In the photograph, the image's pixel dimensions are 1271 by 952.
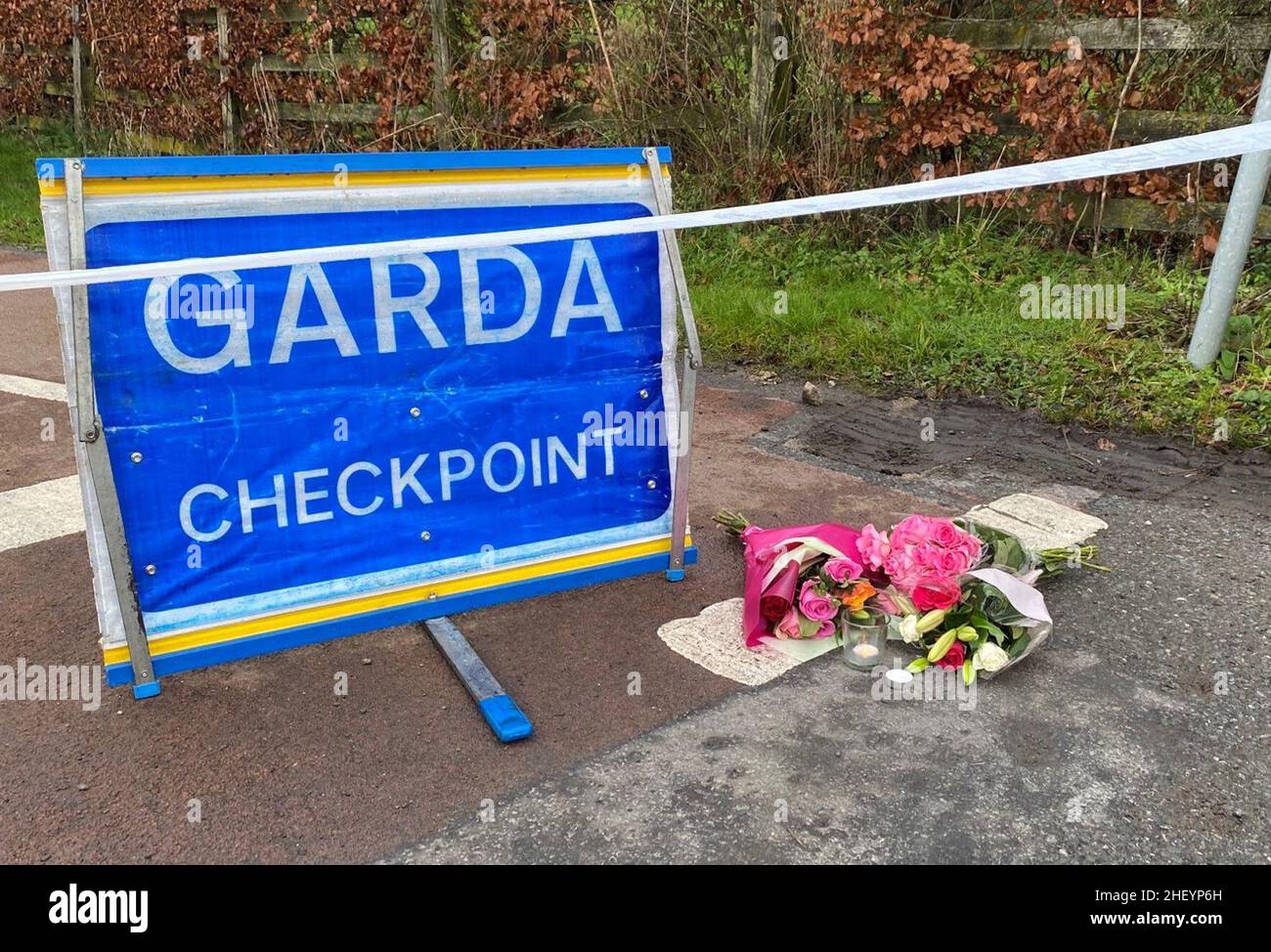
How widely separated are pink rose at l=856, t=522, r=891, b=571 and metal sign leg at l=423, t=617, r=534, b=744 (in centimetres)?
136

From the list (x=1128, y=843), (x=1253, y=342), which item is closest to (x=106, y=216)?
(x=1128, y=843)

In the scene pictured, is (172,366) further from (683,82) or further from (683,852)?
(683,82)

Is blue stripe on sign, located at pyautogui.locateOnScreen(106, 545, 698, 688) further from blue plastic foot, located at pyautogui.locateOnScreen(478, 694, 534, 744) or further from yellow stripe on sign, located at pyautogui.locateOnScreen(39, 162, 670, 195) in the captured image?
yellow stripe on sign, located at pyautogui.locateOnScreen(39, 162, 670, 195)

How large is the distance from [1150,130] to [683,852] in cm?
638

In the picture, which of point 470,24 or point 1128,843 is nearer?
point 1128,843

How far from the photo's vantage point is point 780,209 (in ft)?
11.7

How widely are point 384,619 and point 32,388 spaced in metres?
3.92

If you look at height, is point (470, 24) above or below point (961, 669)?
above

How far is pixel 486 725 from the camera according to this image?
330cm

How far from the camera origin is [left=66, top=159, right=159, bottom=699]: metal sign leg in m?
3.12

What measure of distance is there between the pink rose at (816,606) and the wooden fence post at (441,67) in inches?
297

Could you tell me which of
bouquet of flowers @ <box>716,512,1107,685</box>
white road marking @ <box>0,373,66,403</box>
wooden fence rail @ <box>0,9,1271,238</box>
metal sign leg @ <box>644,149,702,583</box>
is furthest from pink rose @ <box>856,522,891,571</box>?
white road marking @ <box>0,373,66,403</box>
